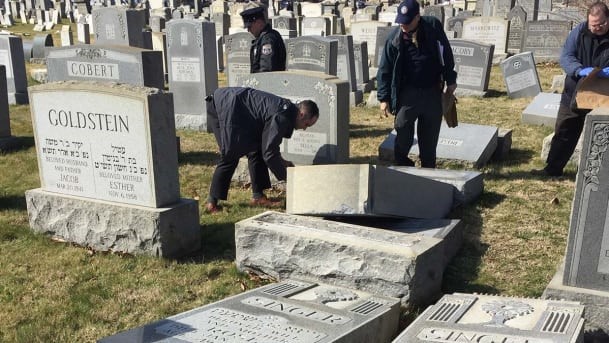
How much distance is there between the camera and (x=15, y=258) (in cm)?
456

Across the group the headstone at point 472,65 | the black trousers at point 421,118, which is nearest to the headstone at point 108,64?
the black trousers at point 421,118

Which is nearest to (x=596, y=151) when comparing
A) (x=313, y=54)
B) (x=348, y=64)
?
(x=313, y=54)

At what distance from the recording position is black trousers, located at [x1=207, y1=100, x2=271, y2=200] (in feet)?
17.3

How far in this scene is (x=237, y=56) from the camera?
32.6ft

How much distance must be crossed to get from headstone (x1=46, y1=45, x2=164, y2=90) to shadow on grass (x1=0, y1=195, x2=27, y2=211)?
1.90 meters

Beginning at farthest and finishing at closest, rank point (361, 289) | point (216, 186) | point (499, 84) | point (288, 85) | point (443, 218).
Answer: point (499, 84) → point (288, 85) → point (216, 186) → point (443, 218) → point (361, 289)

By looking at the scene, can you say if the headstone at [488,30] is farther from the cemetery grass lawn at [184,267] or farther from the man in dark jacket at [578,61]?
the man in dark jacket at [578,61]

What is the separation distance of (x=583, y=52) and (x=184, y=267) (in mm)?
3924

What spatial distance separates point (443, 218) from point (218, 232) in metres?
1.89

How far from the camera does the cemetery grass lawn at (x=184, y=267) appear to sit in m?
3.71

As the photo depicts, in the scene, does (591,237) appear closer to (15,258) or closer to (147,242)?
(147,242)

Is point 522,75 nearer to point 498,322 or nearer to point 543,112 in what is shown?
point 543,112

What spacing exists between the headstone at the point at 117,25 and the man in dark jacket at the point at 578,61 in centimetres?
868

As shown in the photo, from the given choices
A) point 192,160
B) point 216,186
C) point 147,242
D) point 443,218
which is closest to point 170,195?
point 147,242
